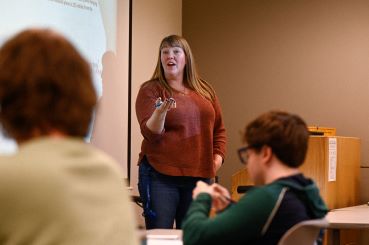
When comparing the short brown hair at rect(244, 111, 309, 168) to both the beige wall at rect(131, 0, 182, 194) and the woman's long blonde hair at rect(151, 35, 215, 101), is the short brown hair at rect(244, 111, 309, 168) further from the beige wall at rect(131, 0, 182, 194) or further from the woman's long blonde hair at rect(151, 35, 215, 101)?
the beige wall at rect(131, 0, 182, 194)

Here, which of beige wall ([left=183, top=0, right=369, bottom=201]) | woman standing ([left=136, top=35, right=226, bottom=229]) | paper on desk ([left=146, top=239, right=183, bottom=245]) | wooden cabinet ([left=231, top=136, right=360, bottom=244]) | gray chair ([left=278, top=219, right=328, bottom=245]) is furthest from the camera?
beige wall ([left=183, top=0, right=369, bottom=201])

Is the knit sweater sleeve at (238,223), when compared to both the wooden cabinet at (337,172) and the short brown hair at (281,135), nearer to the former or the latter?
the short brown hair at (281,135)

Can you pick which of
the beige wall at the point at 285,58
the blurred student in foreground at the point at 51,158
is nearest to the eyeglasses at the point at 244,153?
the blurred student in foreground at the point at 51,158

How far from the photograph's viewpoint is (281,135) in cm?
199

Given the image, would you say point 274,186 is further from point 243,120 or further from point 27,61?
point 243,120

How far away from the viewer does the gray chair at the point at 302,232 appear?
1.81 m

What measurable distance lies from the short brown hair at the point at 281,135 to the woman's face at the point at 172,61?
5.19 ft

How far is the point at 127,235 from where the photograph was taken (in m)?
1.18

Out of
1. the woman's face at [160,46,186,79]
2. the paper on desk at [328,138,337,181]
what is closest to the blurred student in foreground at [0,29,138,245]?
the woman's face at [160,46,186,79]

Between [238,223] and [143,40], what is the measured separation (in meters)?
3.19

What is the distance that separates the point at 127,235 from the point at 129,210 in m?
0.05

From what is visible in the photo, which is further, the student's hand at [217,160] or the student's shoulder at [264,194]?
the student's hand at [217,160]

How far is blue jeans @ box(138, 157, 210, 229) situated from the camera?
3.32 meters

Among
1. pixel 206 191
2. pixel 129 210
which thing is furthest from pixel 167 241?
pixel 129 210
